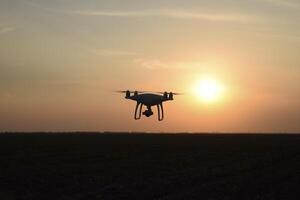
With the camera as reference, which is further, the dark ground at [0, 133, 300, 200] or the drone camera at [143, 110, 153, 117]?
the drone camera at [143, 110, 153, 117]

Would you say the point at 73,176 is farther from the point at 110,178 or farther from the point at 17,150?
the point at 17,150

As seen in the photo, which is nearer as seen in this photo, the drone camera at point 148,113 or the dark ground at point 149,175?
the dark ground at point 149,175

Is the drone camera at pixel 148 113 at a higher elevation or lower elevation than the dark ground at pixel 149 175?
higher

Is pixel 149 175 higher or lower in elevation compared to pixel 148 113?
lower

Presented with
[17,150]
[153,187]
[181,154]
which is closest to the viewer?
[153,187]

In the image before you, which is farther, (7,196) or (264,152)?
(264,152)

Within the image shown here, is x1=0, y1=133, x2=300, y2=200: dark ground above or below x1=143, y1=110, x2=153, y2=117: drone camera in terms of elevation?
below

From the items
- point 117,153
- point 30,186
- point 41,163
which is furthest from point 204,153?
point 30,186

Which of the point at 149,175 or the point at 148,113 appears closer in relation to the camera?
the point at 149,175
